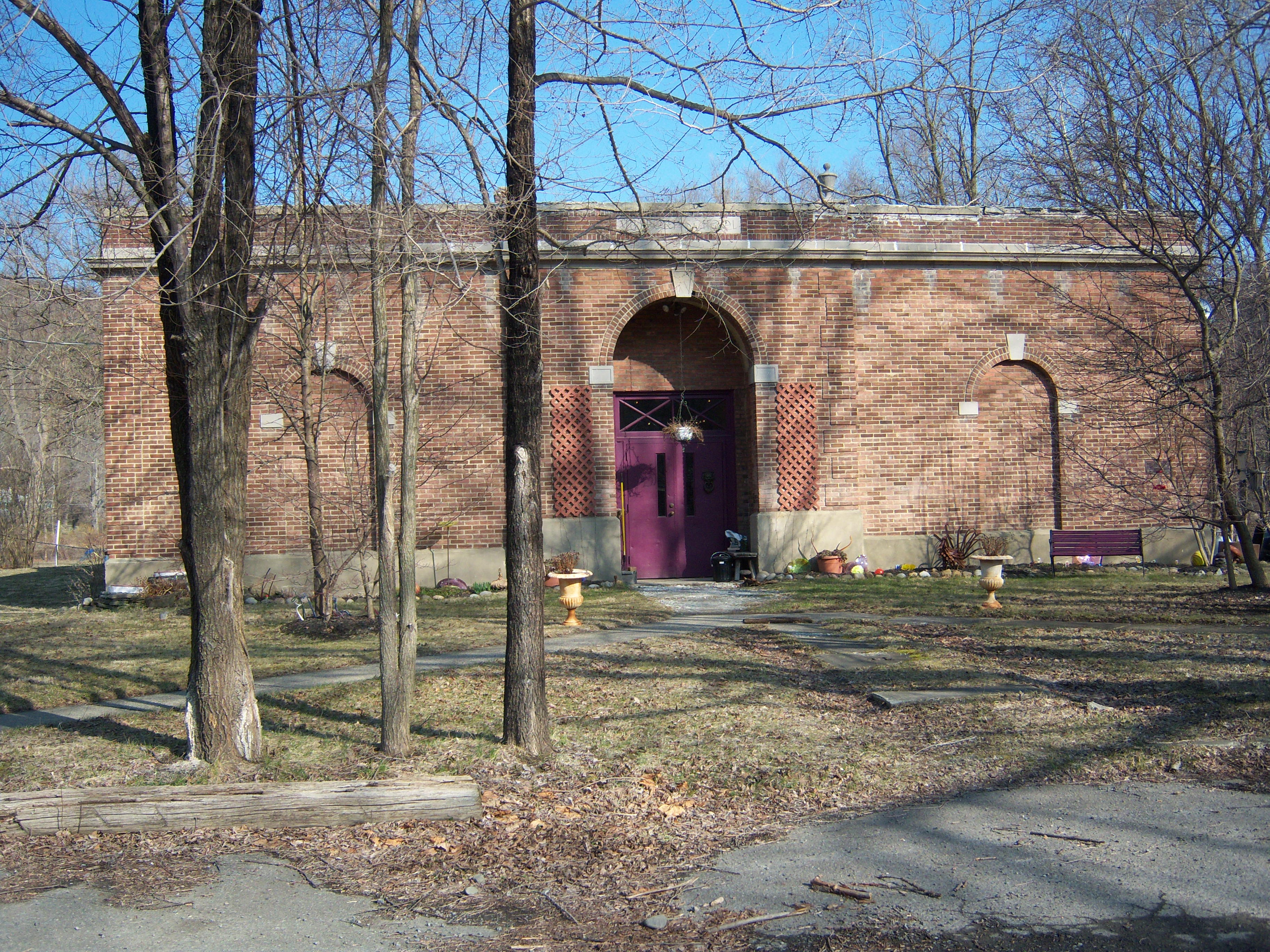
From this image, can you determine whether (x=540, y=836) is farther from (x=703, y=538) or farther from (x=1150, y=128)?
(x=703, y=538)

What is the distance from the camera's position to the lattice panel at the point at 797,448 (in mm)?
15953

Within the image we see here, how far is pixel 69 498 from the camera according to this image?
43.5 m

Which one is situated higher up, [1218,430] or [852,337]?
[852,337]

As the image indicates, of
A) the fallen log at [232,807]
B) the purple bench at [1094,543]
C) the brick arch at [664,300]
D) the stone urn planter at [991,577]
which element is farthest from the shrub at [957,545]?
the fallen log at [232,807]

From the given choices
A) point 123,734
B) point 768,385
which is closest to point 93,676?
point 123,734

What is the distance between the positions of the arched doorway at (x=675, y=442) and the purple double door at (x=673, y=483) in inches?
0.5

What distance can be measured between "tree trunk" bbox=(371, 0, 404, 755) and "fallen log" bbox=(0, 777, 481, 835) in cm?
84

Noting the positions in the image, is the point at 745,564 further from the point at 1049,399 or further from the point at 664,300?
the point at 1049,399

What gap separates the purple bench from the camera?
15.8 meters

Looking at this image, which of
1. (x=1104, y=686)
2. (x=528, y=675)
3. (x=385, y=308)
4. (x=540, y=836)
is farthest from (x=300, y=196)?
(x=1104, y=686)

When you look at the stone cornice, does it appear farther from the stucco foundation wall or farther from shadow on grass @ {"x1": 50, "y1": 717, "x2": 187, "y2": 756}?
shadow on grass @ {"x1": 50, "y1": 717, "x2": 187, "y2": 756}

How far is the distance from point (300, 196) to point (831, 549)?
11.4m

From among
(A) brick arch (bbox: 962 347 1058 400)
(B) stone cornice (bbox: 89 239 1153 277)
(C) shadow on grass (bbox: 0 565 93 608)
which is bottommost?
(C) shadow on grass (bbox: 0 565 93 608)

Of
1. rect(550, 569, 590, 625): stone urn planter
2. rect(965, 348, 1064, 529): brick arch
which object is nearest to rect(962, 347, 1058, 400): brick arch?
rect(965, 348, 1064, 529): brick arch
